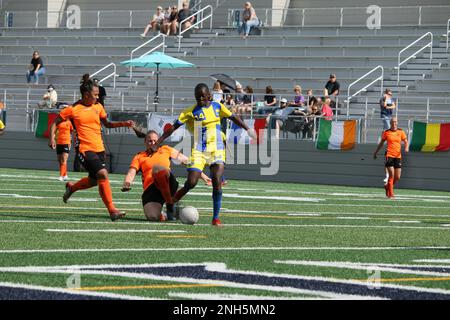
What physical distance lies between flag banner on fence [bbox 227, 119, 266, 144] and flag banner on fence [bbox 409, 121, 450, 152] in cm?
366

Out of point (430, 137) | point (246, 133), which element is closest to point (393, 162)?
point (430, 137)

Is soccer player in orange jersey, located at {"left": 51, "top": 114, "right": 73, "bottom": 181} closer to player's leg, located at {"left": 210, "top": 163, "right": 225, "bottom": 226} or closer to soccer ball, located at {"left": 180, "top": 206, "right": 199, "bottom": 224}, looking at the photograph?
player's leg, located at {"left": 210, "top": 163, "right": 225, "bottom": 226}

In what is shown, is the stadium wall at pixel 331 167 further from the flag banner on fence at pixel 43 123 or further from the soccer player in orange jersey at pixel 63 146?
the soccer player in orange jersey at pixel 63 146

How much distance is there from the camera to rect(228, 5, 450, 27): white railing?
36812mm

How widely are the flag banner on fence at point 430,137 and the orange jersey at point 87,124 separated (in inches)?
555

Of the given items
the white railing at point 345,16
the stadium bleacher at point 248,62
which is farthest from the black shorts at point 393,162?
the white railing at point 345,16

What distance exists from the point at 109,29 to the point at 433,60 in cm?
1283

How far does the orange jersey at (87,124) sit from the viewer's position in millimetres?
14586

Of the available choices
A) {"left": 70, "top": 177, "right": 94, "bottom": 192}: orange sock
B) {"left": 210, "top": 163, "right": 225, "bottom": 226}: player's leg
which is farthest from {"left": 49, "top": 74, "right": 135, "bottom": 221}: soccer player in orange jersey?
{"left": 210, "top": 163, "right": 225, "bottom": 226}: player's leg

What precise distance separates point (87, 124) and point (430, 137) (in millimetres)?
14451

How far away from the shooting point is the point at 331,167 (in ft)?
95.6

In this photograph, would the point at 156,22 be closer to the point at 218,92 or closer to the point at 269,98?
the point at 269,98
